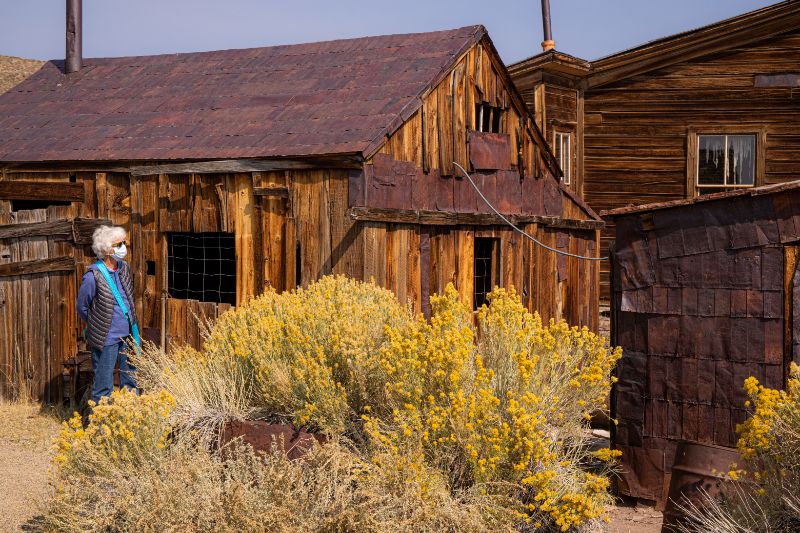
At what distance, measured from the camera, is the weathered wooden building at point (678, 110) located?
1558cm

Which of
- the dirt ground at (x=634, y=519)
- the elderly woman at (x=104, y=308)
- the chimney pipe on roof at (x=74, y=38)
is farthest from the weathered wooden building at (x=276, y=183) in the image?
the dirt ground at (x=634, y=519)

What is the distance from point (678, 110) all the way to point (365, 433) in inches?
451

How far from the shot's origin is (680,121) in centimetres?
1625

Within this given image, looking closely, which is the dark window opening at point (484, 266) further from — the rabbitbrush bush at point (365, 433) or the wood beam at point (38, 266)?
the wood beam at point (38, 266)

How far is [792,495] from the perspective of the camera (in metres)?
5.26

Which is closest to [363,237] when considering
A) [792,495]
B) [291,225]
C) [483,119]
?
[291,225]

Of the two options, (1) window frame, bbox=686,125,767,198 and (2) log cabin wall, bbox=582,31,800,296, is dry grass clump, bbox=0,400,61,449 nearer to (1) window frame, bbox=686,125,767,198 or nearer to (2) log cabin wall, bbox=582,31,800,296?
(2) log cabin wall, bbox=582,31,800,296

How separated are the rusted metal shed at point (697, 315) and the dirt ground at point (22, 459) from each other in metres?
4.77

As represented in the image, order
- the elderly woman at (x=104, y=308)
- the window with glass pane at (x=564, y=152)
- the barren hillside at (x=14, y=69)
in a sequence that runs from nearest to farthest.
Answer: the elderly woman at (x=104, y=308), the window with glass pane at (x=564, y=152), the barren hillside at (x=14, y=69)

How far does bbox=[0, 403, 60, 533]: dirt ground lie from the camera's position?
7332 millimetres

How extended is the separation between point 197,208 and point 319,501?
578 centimetres

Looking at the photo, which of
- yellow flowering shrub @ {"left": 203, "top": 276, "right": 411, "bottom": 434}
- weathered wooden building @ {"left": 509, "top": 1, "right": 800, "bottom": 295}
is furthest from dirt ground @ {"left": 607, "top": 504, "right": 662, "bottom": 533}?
weathered wooden building @ {"left": 509, "top": 1, "right": 800, "bottom": 295}

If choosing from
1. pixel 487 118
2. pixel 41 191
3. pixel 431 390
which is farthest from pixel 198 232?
pixel 431 390

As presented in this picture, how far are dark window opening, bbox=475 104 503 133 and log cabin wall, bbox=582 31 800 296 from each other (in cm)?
490
